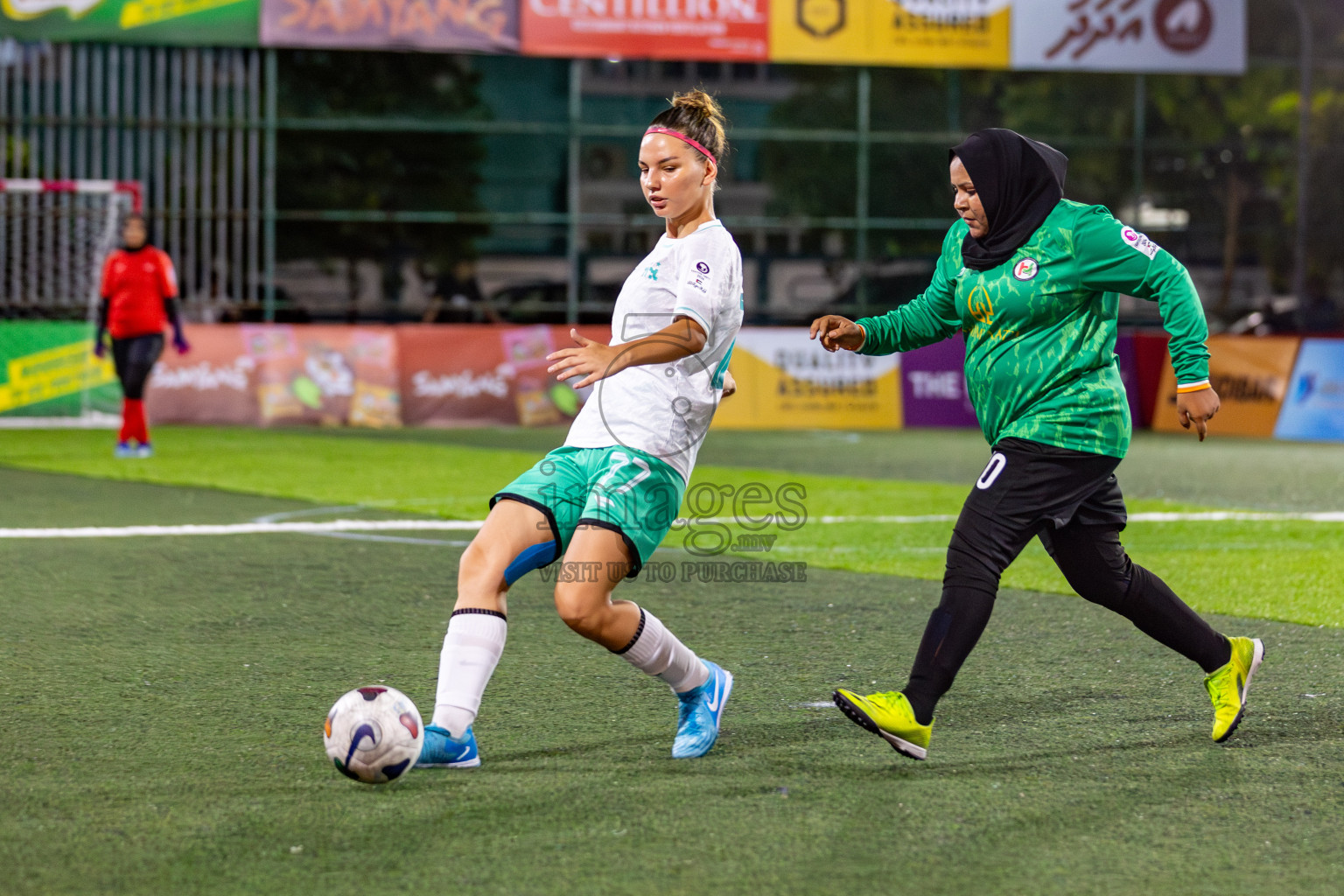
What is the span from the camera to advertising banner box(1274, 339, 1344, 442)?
1894cm

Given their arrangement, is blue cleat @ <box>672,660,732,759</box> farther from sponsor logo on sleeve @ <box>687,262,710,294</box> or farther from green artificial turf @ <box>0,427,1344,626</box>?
green artificial turf @ <box>0,427,1344,626</box>

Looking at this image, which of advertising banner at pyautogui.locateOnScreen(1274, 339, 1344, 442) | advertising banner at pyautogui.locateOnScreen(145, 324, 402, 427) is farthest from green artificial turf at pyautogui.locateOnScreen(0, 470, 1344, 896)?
advertising banner at pyautogui.locateOnScreen(145, 324, 402, 427)

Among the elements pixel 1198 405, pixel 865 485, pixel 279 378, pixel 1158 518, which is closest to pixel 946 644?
pixel 1198 405

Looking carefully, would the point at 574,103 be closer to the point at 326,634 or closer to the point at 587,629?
the point at 326,634

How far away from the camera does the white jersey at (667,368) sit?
4277 millimetres

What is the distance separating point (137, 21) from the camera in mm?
22500

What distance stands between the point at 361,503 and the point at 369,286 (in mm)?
14113

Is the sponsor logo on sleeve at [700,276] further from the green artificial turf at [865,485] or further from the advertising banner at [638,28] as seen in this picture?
the advertising banner at [638,28]

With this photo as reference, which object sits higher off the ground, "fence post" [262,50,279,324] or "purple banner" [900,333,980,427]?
"fence post" [262,50,279,324]

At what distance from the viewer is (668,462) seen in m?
4.34

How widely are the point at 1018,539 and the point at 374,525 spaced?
609 centimetres

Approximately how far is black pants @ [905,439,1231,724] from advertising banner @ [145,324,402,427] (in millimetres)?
16591

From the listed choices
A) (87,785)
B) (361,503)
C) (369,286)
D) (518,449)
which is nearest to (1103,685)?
(87,785)

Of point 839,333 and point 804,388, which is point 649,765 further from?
point 804,388
